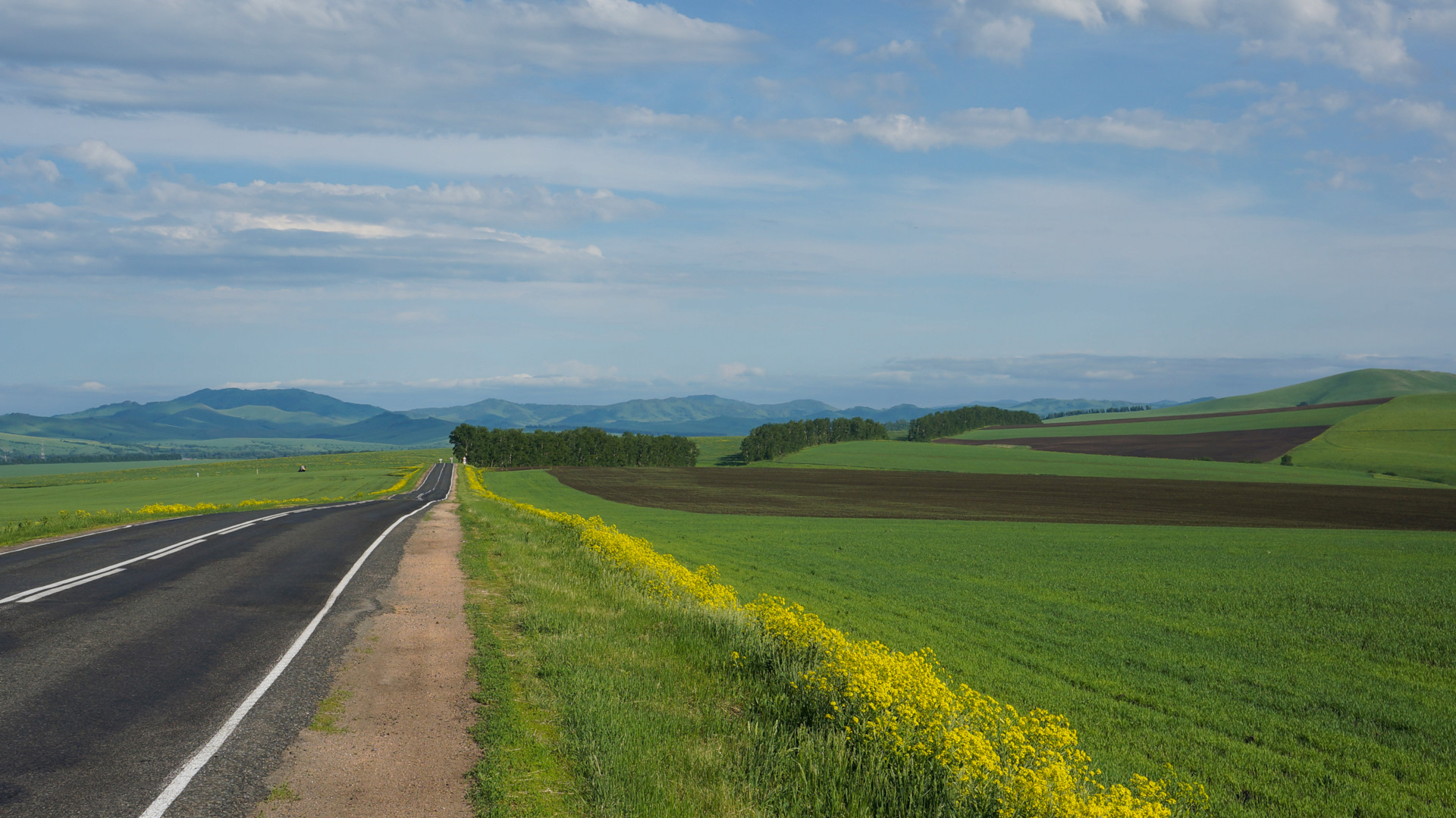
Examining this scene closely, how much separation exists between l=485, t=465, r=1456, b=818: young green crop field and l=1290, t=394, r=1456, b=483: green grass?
62555 millimetres

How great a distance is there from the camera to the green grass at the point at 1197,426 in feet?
437

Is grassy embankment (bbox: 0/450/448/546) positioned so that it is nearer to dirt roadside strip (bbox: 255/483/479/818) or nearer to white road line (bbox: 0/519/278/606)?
white road line (bbox: 0/519/278/606)

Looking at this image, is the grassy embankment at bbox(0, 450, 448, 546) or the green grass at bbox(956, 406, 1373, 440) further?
the green grass at bbox(956, 406, 1373, 440)

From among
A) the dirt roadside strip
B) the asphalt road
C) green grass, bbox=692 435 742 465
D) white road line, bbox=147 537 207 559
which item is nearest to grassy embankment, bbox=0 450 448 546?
white road line, bbox=147 537 207 559

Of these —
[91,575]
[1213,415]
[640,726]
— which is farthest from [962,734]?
[1213,415]

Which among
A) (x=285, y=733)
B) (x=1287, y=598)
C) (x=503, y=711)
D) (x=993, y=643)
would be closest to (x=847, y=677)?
(x=503, y=711)

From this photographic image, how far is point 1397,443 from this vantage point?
101312 mm

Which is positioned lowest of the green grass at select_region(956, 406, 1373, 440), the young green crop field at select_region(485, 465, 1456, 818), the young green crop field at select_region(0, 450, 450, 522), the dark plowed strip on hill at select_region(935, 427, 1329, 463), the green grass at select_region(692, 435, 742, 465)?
the green grass at select_region(692, 435, 742, 465)

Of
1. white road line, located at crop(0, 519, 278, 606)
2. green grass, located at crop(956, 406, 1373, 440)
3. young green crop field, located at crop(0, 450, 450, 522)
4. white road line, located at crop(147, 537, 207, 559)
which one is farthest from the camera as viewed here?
green grass, located at crop(956, 406, 1373, 440)

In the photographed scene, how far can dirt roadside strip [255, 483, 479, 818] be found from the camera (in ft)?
20.5

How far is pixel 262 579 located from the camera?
15.7m

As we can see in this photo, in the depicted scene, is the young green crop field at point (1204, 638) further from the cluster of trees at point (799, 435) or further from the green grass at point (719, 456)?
the green grass at point (719, 456)

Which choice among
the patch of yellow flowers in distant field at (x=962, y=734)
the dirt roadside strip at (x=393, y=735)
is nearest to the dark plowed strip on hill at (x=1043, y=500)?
the patch of yellow flowers in distant field at (x=962, y=734)

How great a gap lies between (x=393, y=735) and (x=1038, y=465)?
109 metres
